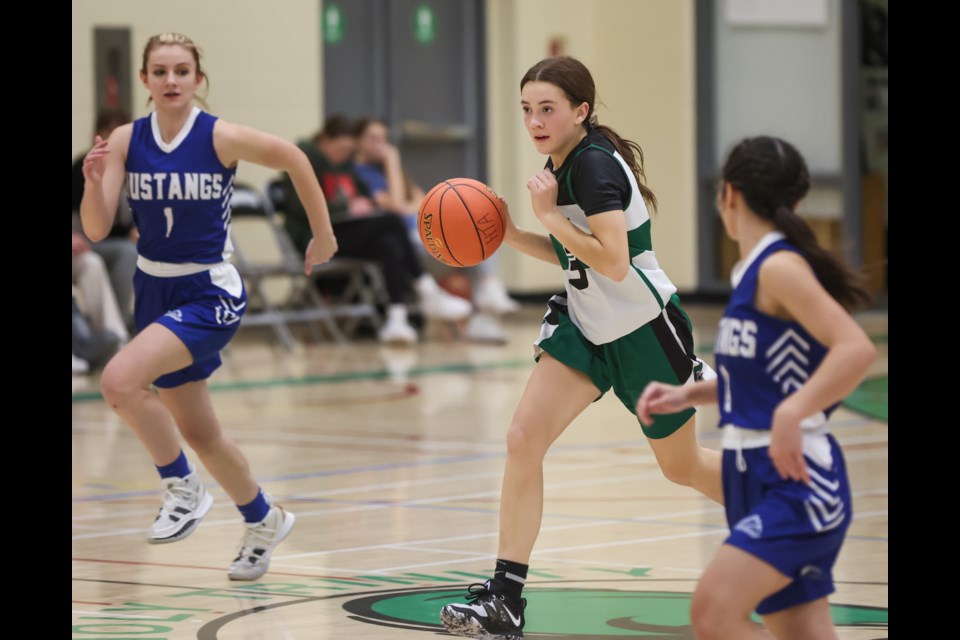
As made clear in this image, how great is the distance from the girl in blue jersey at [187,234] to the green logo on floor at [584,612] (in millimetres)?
654

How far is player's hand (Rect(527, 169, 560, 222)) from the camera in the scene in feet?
14.1

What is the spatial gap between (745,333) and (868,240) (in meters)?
13.1

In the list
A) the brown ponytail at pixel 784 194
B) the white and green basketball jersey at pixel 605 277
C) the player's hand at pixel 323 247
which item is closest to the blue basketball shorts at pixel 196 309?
the player's hand at pixel 323 247

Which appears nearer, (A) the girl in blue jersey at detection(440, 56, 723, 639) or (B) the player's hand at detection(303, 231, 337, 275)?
(A) the girl in blue jersey at detection(440, 56, 723, 639)

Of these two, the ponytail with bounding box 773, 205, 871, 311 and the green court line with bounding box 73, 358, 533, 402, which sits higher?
the ponytail with bounding box 773, 205, 871, 311

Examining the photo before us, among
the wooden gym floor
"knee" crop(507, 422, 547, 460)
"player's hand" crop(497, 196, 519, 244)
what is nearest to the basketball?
"player's hand" crop(497, 196, 519, 244)

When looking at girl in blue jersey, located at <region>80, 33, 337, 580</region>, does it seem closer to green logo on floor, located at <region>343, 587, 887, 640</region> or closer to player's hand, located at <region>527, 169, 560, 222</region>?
green logo on floor, located at <region>343, 587, 887, 640</region>

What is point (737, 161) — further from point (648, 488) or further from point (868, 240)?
point (868, 240)

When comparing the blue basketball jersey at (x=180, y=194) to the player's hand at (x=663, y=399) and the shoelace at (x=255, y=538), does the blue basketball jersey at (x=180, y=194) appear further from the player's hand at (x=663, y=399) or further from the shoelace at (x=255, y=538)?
the player's hand at (x=663, y=399)

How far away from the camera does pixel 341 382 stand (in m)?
10.8

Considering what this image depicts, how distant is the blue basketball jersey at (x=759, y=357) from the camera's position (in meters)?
3.33

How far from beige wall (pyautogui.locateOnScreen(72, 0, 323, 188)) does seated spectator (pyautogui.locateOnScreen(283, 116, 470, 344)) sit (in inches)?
49.7

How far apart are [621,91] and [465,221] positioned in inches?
507
